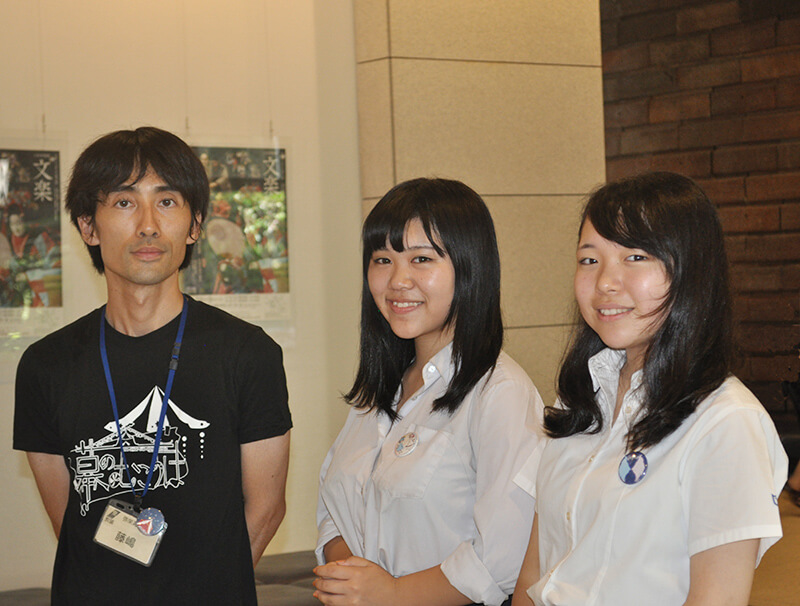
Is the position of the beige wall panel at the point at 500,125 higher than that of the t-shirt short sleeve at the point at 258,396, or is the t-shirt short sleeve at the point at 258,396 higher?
the beige wall panel at the point at 500,125

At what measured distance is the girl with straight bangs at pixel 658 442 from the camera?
1.36m

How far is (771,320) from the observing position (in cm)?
689

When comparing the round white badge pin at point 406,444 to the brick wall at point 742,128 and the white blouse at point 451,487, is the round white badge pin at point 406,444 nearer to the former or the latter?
the white blouse at point 451,487

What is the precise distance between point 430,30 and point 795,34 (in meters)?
3.73

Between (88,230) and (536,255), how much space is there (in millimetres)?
2674

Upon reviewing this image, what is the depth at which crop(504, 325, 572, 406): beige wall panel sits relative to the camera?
4328mm

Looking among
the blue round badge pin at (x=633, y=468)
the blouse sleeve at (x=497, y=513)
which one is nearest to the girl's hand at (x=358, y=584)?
the blouse sleeve at (x=497, y=513)

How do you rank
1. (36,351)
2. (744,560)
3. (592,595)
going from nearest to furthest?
(744,560) → (592,595) → (36,351)

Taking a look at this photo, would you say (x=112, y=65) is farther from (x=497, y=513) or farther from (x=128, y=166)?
(x=497, y=513)

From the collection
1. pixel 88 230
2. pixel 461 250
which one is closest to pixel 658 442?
pixel 461 250

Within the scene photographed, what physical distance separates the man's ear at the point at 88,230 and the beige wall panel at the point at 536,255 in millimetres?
2488

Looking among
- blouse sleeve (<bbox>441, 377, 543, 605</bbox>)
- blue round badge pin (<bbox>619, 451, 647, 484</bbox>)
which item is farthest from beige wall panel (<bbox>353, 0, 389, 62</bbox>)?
blue round badge pin (<bbox>619, 451, 647, 484</bbox>)

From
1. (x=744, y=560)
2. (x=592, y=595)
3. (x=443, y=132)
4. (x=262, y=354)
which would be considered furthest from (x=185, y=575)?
(x=443, y=132)

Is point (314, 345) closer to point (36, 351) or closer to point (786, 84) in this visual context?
point (36, 351)
